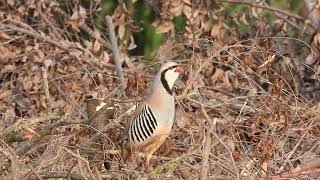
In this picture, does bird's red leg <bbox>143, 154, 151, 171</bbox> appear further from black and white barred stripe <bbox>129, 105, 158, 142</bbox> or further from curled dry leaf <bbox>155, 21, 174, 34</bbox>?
curled dry leaf <bbox>155, 21, 174, 34</bbox>

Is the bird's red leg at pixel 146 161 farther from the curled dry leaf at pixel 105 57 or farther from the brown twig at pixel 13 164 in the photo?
the curled dry leaf at pixel 105 57

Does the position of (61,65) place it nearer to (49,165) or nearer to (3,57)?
(3,57)

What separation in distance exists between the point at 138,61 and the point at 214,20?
61cm

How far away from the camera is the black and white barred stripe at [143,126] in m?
3.77

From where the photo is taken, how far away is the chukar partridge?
378cm

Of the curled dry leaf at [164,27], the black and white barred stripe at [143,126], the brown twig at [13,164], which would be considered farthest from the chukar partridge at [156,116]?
the curled dry leaf at [164,27]

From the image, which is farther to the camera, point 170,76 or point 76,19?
point 76,19

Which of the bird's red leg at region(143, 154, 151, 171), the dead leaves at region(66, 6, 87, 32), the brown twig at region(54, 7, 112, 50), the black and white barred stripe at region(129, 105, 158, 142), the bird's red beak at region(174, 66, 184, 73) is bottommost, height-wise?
the brown twig at region(54, 7, 112, 50)

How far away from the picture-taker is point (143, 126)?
3.78 meters

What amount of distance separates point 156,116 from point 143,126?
7cm

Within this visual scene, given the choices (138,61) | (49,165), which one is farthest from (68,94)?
(49,165)

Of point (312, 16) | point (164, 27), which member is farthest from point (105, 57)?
point (312, 16)

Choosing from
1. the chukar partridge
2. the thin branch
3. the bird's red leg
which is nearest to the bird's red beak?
the chukar partridge

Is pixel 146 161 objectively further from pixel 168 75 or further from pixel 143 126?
pixel 168 75
